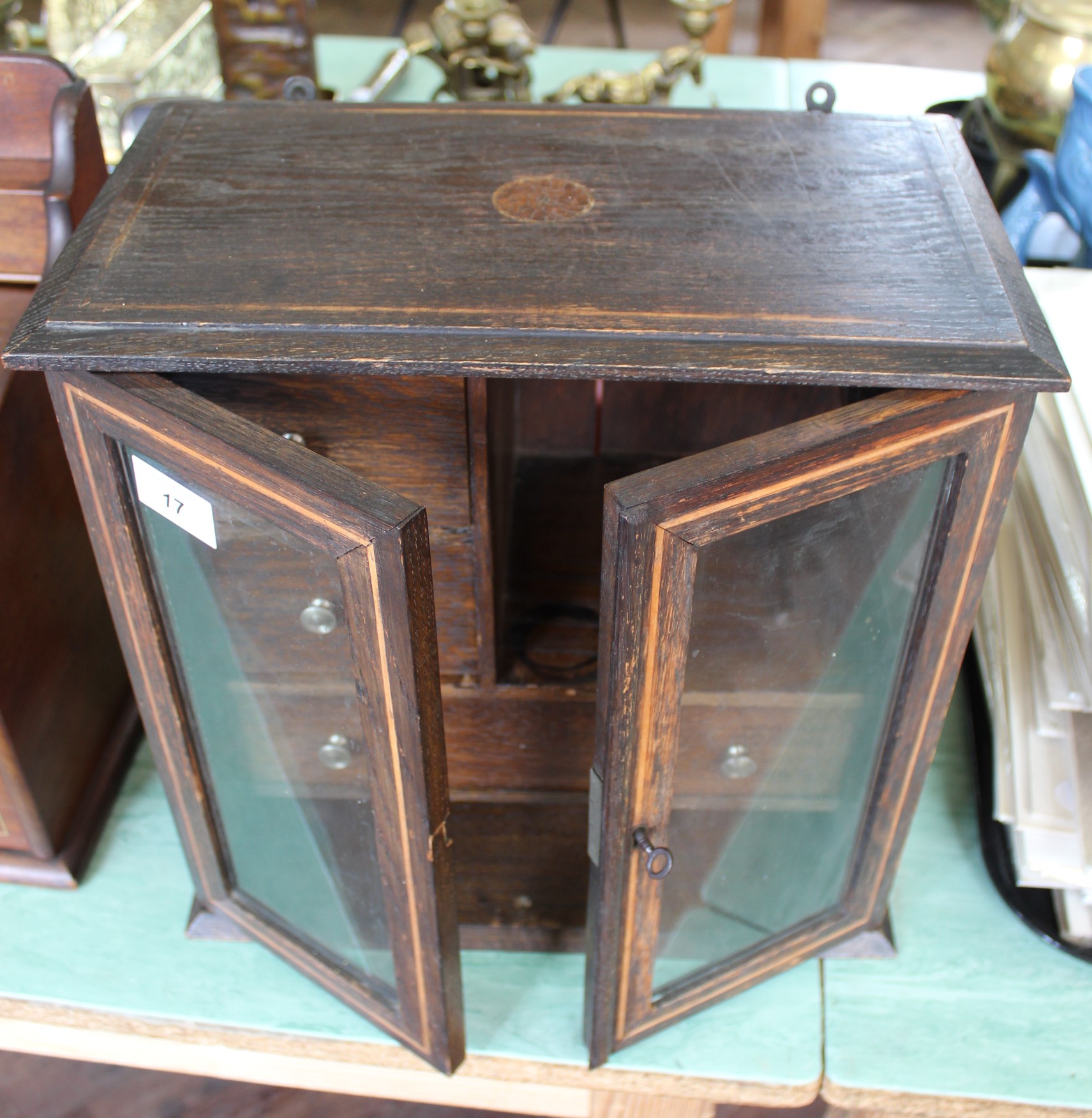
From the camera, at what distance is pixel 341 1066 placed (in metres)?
0.81

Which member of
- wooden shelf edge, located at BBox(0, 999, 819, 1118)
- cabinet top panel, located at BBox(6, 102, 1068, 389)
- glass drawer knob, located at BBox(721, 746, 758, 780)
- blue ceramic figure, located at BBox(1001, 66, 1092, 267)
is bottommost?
wooden shelf edge, located at BBox(0, 999, 819, 1118)

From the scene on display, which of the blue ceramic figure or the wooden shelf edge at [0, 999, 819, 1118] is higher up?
the blue ceramic figure

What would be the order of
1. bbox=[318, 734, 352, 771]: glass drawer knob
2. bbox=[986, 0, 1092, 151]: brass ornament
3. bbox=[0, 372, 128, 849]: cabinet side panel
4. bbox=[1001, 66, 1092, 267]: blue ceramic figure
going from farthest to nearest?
bbox=[986, 0, 1092, 151]: brass ornament < bbox=[1001, 66, 1092, 267]: blue ceramic figure < bbox=[0, 372, 128, 849]: cabinet side panel < bbox=[318, 734, 352, 771]: glass drawer knob

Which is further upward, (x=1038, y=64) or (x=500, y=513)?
(x=1038, y=64)

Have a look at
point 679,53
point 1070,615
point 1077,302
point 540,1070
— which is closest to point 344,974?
point 540,1070

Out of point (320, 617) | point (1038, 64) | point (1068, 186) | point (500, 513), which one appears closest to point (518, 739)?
point (500, 513)

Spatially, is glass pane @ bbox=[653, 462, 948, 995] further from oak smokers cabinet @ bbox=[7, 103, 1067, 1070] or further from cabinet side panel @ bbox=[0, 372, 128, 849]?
cabinet side panel @ bbox=[0, 372, 128, 849]

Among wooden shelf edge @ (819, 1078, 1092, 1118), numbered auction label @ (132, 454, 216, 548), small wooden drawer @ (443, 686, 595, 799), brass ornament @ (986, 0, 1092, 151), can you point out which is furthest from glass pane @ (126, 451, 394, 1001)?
brass ornament @ (986, 0, 1092, 151)

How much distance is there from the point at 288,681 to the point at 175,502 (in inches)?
4.8

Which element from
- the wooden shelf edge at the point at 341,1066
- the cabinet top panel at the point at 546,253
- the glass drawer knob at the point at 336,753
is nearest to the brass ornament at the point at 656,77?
the cabinet top panel at the point at 546,253

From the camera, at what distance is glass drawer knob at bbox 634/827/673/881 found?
24.1 inches

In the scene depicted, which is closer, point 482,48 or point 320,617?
point 320,617

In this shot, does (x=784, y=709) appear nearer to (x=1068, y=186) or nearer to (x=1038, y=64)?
(x=1068, y=186)

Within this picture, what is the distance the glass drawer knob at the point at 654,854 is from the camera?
2.01ft
